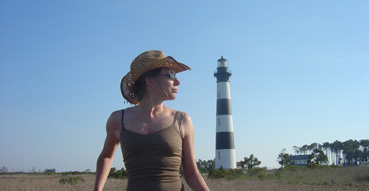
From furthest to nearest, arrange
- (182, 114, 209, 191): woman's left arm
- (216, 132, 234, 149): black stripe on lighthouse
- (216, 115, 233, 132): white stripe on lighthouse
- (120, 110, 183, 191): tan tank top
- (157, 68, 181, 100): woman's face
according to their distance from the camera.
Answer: (216, 115, 233, 132): white stripe on lighthouse < (216, 132, 234, 149): black stripe on lighthouse < (157, 68, 181, 100): woman's face < (182, 114, 209, 191): woman's left arm < (120, 110, 183, 191): tan tank top

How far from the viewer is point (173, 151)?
2105 mm

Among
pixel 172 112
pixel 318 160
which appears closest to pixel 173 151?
pixel 172 112

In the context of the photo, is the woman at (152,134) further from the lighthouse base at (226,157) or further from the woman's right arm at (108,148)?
the lighthouse base at (226,157)

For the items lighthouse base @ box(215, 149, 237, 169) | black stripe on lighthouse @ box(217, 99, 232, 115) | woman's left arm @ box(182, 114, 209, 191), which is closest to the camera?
woman's left arm @ box(182, 114, 209, 191)

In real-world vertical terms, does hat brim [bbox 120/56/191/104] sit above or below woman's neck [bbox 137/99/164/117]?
above

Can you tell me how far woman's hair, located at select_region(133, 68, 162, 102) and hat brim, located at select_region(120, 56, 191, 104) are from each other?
0.07ft

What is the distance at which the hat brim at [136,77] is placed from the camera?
88.8 inches

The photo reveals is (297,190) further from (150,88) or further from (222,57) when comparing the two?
(222,57)

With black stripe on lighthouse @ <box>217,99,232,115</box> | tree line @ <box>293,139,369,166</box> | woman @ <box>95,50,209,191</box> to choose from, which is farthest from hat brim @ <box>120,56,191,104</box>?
tree line @ <box>293,139,369,166</box>

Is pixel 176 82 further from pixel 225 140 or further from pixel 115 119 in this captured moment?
pixel 225 140

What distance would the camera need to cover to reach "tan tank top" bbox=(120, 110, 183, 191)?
81.0 inches

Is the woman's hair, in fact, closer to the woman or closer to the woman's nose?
the woman

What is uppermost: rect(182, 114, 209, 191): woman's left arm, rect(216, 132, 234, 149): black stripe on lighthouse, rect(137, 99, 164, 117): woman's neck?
rect(216, 132, 234, 149): black stripe on lighthouse

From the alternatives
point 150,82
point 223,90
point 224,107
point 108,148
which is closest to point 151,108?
point 150,82
